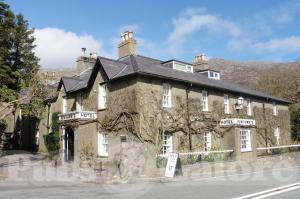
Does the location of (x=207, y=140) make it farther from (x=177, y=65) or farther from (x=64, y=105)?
(x=64, y=105)

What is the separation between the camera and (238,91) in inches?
1266

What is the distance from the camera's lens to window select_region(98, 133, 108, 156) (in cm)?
2714

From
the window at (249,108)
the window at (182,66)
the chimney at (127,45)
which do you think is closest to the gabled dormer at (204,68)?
the window at (182,66)

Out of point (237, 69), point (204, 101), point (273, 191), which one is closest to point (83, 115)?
point (204, 101)

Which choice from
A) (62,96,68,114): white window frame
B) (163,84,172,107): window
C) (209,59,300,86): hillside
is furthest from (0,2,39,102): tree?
(209,59,300,86): hillside

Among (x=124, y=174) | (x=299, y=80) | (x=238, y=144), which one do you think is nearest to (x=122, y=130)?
(x=124, y=174)

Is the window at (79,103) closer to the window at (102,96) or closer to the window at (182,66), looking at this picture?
the window at (102,96)

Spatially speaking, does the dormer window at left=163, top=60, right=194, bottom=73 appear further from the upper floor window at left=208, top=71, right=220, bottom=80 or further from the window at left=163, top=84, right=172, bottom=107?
the window at left=163, top=84, right=172, bottom=107

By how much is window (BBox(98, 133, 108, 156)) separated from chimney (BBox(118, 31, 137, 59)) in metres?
7.41

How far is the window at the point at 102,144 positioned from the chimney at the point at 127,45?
7410 mm

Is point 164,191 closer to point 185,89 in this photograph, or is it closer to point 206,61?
point 185,89

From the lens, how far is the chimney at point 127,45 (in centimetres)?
2969

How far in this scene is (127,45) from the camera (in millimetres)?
29859

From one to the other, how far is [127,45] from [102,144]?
8.85 metres
